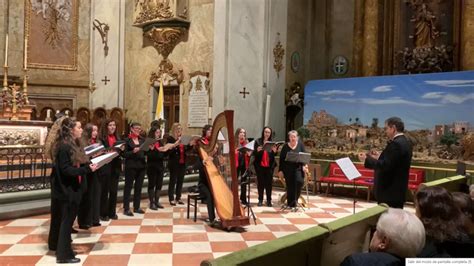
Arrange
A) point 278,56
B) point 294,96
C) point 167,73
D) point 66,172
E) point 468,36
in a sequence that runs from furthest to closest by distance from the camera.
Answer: point 167,73, point 294,96, point 278,56, point 468,36, point 66,172

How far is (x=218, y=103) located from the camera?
503 inches

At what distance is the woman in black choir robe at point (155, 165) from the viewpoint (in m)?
8.03

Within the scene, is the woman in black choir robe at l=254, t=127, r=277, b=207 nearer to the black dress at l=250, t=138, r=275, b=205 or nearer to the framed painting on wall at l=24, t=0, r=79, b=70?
the black dress at l=250, t=138, r=275, b=205

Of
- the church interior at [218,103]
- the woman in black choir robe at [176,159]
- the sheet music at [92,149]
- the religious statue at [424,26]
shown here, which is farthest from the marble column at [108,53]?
the sheet music at [92,149]

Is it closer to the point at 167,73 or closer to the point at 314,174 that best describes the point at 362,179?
the point at 314,174

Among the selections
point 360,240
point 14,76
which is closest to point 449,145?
point 360,240

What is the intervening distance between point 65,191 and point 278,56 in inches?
387

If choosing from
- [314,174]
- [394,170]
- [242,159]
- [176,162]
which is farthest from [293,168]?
[394,170]

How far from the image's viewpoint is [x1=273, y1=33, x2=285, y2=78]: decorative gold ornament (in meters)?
13.6

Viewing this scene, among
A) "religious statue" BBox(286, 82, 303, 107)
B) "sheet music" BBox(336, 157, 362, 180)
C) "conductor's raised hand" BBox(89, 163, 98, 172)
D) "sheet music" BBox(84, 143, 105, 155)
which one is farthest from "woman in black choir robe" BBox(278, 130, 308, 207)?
"religious statue" BBox(286, 82, 303, 107)

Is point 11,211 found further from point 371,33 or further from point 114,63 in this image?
point 371,33

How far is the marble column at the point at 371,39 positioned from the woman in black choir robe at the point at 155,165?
7.97 m

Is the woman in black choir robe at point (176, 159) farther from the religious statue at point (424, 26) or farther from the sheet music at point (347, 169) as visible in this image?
the religious statue at point (424, 26)

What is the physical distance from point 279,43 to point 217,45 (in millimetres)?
2065
